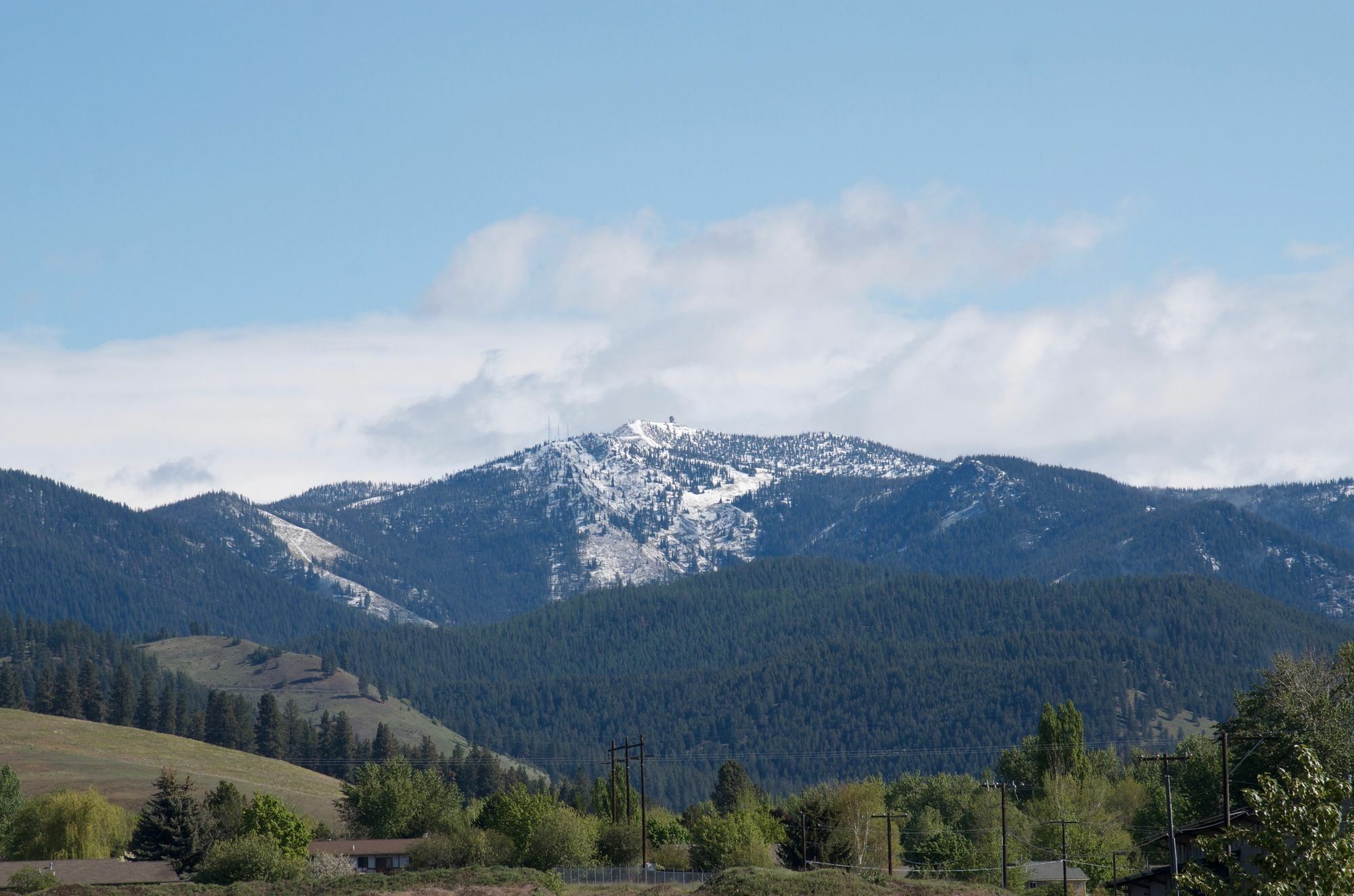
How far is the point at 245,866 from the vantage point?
10388 centimetres

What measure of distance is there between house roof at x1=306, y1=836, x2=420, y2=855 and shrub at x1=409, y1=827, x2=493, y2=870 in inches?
365

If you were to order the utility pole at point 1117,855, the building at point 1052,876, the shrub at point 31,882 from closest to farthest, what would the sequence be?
the shrub at point 31,882
the utility pole at point 1117,855
the building at point 1052,876

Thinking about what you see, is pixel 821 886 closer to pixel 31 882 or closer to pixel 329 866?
pixel 329 866

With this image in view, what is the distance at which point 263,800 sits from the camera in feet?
394

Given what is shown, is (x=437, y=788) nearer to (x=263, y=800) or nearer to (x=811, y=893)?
(x=263, y=800)

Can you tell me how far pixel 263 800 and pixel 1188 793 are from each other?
225 ft

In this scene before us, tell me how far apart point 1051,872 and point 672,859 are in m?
27.4

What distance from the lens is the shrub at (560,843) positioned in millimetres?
111938

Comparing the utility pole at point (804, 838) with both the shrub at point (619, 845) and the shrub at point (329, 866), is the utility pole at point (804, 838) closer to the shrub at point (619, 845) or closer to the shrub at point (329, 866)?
the shrub at point (619, 845)

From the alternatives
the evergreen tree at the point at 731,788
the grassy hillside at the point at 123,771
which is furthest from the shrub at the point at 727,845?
the grassy hillside at the point at 123,771

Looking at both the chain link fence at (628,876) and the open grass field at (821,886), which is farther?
the chain link fence at (628,876)

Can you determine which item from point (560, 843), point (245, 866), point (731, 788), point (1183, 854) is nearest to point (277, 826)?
point (245, 866)

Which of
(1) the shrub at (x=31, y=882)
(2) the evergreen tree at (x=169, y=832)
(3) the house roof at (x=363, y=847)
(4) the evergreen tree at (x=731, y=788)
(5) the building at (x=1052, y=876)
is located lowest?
(5) the building at (x=1052, y=876)

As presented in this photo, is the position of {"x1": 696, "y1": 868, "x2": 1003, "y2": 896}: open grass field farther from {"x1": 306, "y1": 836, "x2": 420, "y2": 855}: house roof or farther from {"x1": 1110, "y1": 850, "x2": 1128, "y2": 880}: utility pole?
{"x1": 306, "y1": 836, "x2": 420, "y2": 855}: house roof
